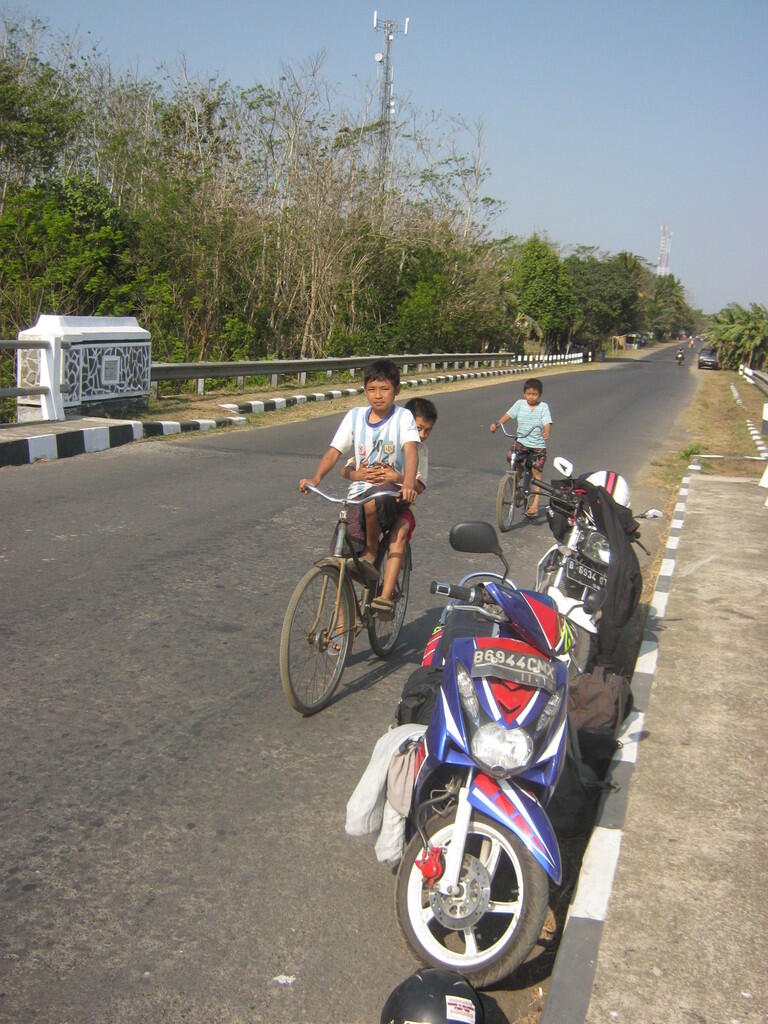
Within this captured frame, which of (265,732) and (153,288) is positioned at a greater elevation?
(153,288)

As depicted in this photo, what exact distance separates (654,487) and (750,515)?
103 inches

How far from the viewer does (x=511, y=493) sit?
9.94 meters

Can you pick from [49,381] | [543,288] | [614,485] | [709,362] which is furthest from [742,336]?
[614,485]

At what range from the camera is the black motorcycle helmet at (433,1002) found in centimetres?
247

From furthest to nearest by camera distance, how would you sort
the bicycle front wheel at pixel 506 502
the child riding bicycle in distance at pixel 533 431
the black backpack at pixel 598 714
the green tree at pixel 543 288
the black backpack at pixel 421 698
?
1. the green tree at pixel 543 288
2. the child riding bicycle in distance at pixel 533 431
3. the bicycle front wheel at pixel 506 502
4. the black backpack at pixel 598 714
5. the black backpack at pixel 421 698

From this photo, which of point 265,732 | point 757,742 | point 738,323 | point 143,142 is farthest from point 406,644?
point 738,323

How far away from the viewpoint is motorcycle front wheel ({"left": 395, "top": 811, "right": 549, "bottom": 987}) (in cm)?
290

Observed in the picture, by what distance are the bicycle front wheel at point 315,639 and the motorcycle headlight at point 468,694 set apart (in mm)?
1598

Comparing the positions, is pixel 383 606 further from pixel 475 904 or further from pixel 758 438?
pixel 758 438

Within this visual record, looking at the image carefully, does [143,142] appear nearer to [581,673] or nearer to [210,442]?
[210,442]

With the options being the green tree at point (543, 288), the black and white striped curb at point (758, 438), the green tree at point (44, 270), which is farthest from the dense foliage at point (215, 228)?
the green tree at point (543, 288)

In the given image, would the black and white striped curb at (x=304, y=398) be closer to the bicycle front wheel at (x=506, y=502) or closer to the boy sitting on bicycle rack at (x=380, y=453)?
the bicycle front wheel at (x=506, y=502)

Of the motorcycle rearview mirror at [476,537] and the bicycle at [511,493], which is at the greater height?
the motorcycle rearview mirror at [476,537]

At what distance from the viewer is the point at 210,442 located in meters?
14.1
